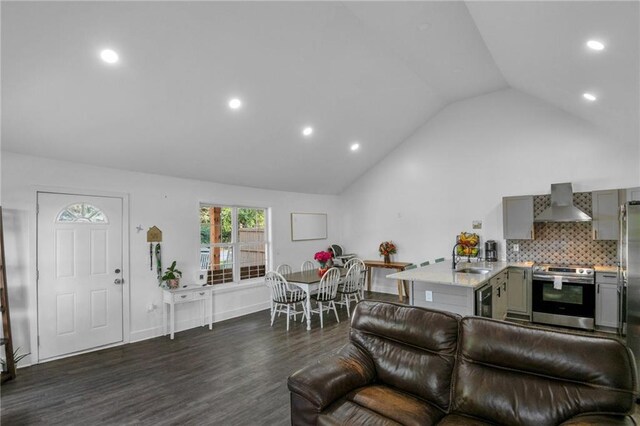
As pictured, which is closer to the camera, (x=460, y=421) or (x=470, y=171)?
(x=460, y=421)

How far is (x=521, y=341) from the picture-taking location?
1.93m

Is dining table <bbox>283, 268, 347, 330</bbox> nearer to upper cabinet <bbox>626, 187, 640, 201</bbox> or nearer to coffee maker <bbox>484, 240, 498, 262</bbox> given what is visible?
coffee maker <bbox>484, 240, 498, 262</bbox>

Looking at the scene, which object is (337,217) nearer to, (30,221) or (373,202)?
(373,202)

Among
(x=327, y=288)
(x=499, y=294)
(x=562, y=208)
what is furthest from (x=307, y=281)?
(x=562, y=208)

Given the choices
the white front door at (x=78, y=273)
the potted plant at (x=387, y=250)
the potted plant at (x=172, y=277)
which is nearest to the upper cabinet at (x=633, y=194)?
the potted plant at (x=387, y=250)

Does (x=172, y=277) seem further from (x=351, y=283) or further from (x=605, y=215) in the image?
(x=605, y=215)

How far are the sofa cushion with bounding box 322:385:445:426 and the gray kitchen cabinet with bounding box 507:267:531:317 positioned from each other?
390cm

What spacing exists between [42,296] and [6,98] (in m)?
2.29

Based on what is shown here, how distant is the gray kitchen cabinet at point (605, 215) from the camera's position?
4613 mm

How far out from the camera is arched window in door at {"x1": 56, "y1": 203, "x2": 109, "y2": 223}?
409 cm

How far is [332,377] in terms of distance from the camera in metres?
2.12

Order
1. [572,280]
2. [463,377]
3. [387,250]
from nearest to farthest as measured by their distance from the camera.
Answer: [463,377]
[572,280]
[387,250]

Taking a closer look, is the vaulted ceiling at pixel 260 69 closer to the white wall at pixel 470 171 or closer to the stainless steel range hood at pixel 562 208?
the white wall at pixel 470 171

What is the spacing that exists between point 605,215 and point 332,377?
4941 millimetres
